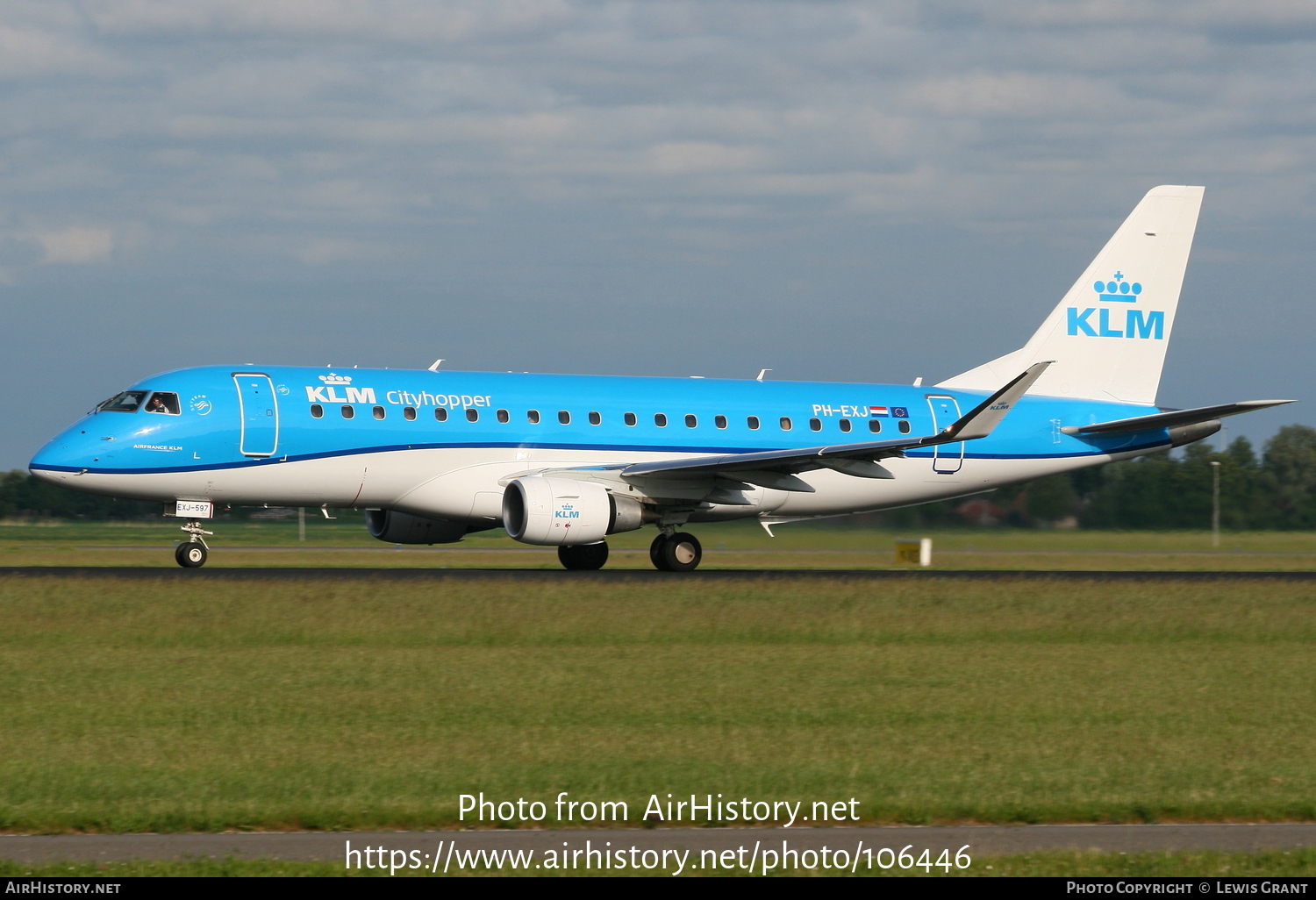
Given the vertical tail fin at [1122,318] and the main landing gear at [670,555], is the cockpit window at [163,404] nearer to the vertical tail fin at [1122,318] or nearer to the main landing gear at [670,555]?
the main landing gear at [670,555]

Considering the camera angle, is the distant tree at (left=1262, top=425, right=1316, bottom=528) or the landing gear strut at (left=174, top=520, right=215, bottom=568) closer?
the landing gear strut at (left=174, top=520, right=215, bottom=568)

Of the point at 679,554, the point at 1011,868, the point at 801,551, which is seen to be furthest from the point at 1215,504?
the point at 1011,868

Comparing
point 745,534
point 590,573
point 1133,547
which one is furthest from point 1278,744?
point 1133,547

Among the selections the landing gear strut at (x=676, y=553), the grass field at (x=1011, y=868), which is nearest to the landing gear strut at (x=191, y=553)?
the landing gear strut at (x=676, y=553)

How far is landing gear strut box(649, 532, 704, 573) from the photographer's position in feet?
107

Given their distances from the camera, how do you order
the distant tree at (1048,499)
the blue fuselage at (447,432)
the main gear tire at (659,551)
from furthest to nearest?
the distant tree at (1048,499) < the main gear tire at (659,551) < the blue fuselage at (447,432)

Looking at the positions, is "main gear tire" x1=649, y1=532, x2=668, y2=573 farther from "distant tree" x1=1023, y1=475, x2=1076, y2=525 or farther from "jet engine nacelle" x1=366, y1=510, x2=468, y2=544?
"distant tree" x1=1023, y1=475, x2=1076, y2=525

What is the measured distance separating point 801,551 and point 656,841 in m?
33.8

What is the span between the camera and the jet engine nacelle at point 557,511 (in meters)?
29.2

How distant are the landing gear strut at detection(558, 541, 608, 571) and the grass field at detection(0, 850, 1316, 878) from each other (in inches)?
962

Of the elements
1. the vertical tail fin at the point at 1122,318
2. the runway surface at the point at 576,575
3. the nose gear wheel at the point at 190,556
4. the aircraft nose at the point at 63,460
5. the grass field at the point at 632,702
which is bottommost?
the grass field at the point at 632,702

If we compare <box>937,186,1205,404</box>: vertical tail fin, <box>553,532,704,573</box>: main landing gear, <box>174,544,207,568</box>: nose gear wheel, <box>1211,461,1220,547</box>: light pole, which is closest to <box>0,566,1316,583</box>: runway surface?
<box>174,544,207,568</box>: nose gear wheel

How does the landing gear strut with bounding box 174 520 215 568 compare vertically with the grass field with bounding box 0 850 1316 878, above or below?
above

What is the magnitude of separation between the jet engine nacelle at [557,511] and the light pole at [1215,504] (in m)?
24.1
